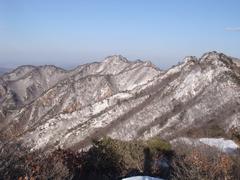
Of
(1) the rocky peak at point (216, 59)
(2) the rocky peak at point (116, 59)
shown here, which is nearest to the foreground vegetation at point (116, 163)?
(1) the rocky peak at point (216, 59)

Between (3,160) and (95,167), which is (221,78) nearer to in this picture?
(95,167)

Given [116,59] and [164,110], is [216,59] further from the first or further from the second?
[116,59]

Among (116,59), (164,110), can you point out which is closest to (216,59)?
(164,110)

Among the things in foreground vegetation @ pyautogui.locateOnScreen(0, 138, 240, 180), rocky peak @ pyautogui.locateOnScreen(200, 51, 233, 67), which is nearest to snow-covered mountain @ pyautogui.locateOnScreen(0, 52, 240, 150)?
rocky peak @ pyautogui.locateOnScreen(200, 51, 233, 67)

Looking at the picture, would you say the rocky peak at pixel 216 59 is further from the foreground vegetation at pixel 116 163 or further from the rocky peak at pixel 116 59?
the rocky peak at pixel 116 59

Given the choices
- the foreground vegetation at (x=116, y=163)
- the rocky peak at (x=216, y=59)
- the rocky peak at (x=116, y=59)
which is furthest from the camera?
the rocky peak at (x=116, y=59)

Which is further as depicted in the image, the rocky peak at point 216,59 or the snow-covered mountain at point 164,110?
the rocky peak at point 216,59

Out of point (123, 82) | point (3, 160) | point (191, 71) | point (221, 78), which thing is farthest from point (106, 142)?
point (123, 82)

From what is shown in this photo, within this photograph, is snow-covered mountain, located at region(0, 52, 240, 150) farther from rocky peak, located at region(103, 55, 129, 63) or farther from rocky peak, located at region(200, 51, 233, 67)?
rocky peak, located at region(103, 55, 129, 63)

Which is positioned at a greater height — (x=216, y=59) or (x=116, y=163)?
(x=116, y=163)
